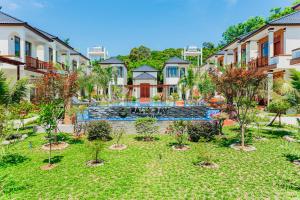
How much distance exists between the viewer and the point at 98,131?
1325 centimetres

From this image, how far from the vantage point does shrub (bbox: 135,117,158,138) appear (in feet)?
45.1

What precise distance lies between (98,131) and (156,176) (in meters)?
6.20

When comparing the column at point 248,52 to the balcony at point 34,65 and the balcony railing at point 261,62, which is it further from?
the balcony at point 34,65

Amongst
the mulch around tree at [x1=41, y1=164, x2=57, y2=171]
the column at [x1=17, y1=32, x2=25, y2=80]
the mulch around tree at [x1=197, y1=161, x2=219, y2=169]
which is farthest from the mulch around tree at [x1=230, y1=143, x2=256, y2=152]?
the column at [x1=17, y1=32, x2=25, y2=80]

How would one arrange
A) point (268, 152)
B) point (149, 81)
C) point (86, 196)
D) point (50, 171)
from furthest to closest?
1. point (149, 81)
2. point (268, 152)
3. point (50, 171)
4. point (86, 196)

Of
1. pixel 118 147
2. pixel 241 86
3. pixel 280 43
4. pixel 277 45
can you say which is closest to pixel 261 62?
pixel 277 45

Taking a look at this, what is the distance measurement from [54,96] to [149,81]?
29.5 meters

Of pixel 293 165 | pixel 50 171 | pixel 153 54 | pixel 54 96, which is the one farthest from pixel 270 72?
pixel 153 54

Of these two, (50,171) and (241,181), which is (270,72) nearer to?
(241,181)

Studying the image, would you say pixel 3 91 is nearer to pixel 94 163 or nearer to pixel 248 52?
pixel 94 163

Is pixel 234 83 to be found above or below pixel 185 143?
above

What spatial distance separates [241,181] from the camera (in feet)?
24.3

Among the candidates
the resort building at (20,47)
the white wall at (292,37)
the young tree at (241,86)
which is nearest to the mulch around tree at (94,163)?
the young tree at (241,86)

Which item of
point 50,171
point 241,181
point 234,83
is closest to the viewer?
point 241,181
